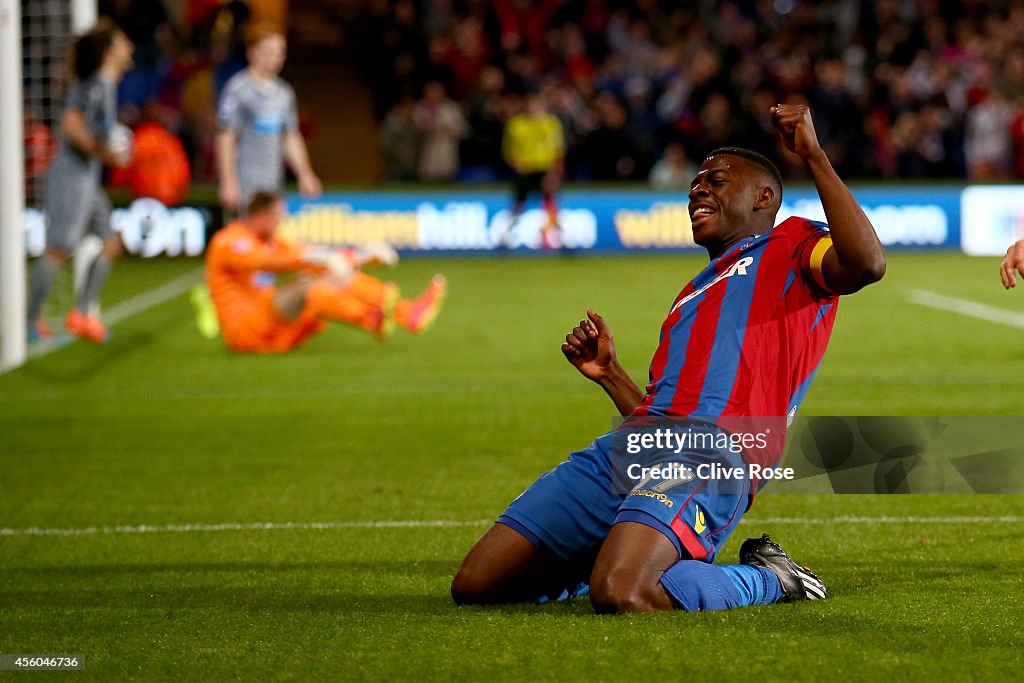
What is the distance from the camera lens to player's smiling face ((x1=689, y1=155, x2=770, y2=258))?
4.27 metres

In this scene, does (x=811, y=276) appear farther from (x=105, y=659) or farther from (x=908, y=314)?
(x=908, y=314)

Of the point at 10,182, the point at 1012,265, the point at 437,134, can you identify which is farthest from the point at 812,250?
the point at 437,134

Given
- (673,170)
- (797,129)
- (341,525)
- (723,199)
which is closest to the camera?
(797,129)

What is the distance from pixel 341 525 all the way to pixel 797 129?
8.85ft

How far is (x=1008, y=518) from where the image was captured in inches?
223

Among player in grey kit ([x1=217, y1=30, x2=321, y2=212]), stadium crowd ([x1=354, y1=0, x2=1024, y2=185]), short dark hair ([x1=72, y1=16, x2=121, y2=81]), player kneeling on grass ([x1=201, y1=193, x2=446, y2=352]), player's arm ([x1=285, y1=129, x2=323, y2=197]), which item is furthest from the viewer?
stadium crowd ([x1=354, y1=0, x2=1024, y2=185])

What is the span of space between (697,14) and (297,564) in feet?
68.9

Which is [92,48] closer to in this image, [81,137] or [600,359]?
[81,137]

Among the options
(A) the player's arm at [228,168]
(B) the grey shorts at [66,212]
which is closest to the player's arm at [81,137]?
(B) the grey shorts at [66,212]

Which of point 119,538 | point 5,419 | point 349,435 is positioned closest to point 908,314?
point 349,435

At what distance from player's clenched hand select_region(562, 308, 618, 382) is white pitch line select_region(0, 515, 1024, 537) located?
1468mm

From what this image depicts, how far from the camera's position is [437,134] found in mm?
21391

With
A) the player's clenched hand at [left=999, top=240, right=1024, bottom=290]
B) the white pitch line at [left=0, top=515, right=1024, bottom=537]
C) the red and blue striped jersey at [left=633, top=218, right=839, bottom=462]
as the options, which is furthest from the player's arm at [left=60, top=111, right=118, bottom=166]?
the player's clenched hand at [left=999, top=240, right=1024, bottom=290]

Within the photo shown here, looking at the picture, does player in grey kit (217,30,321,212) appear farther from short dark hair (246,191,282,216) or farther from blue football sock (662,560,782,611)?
blue football sock (662,560,782,611)
